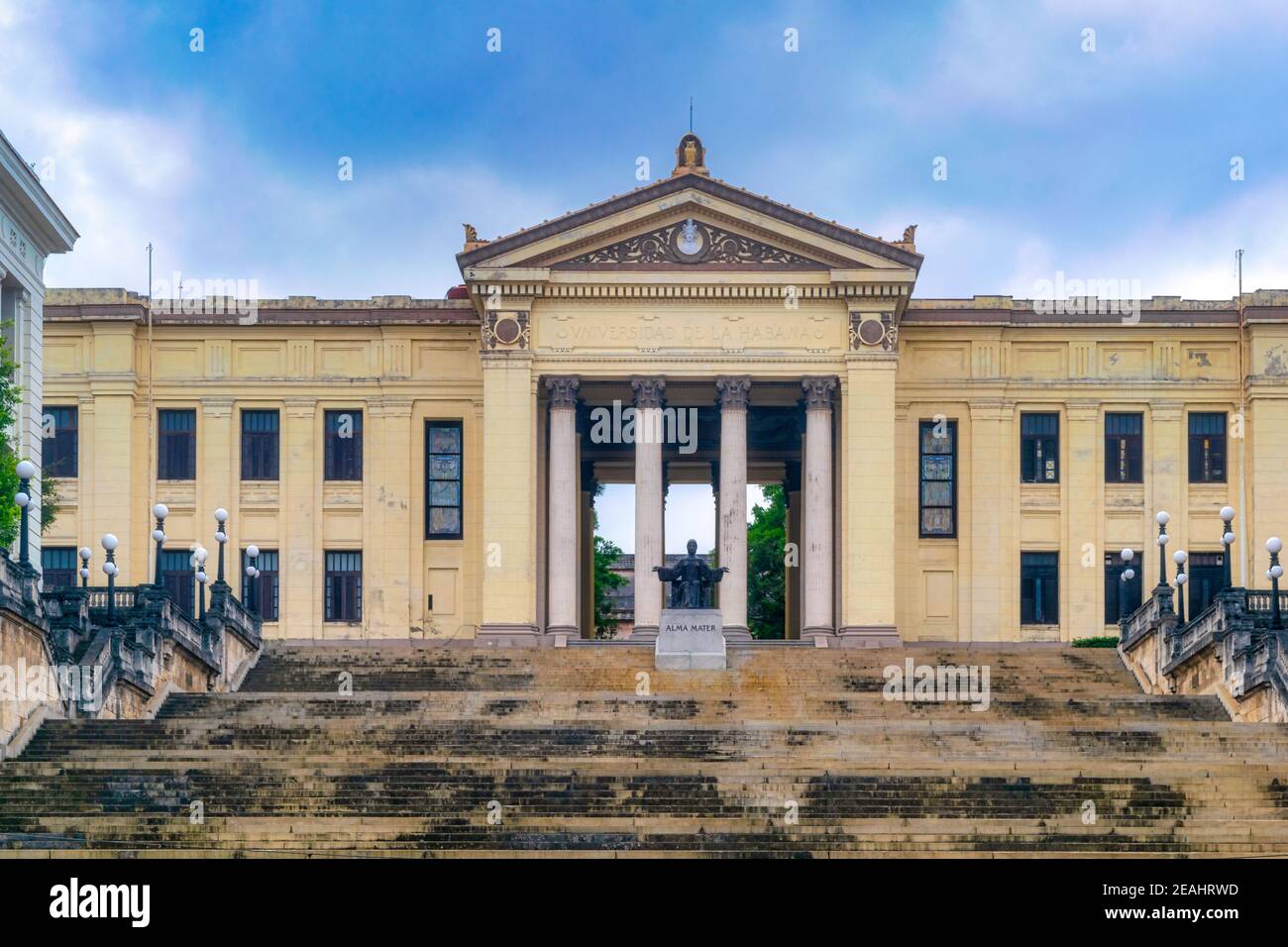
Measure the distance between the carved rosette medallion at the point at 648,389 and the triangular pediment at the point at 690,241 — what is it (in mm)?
3023

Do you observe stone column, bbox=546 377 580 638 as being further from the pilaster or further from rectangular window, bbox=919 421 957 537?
rectangular window, bbox=919 421 957 537

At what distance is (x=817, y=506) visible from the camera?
58688mm

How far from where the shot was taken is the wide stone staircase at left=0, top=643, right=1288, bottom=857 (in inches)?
1203

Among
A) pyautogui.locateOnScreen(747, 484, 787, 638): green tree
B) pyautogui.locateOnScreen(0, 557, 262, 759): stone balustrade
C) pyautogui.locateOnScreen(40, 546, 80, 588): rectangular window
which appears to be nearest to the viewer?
pyautogui.locateOnScreen(0, 557, 262, 759): stone balustrade

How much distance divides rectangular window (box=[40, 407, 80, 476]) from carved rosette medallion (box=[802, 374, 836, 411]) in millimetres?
21340

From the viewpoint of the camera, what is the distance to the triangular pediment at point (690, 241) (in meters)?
58.1

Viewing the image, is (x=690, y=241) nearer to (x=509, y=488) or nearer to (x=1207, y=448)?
(x=509, y=488)

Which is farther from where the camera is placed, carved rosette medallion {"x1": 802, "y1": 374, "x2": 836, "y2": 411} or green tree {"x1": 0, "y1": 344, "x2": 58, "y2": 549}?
carved rosette medallion {"x1": 802, "y1": 374, "x2": 836, "y2": 411}

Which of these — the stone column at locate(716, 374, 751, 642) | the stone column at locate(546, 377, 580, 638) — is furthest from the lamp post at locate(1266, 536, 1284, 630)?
the stone column at locate(546, 377, 580, 638)

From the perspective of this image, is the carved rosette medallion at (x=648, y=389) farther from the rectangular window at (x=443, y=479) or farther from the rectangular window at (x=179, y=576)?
→ the rectangular window at (x=179, y=576)

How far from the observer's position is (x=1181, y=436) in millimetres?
63125
